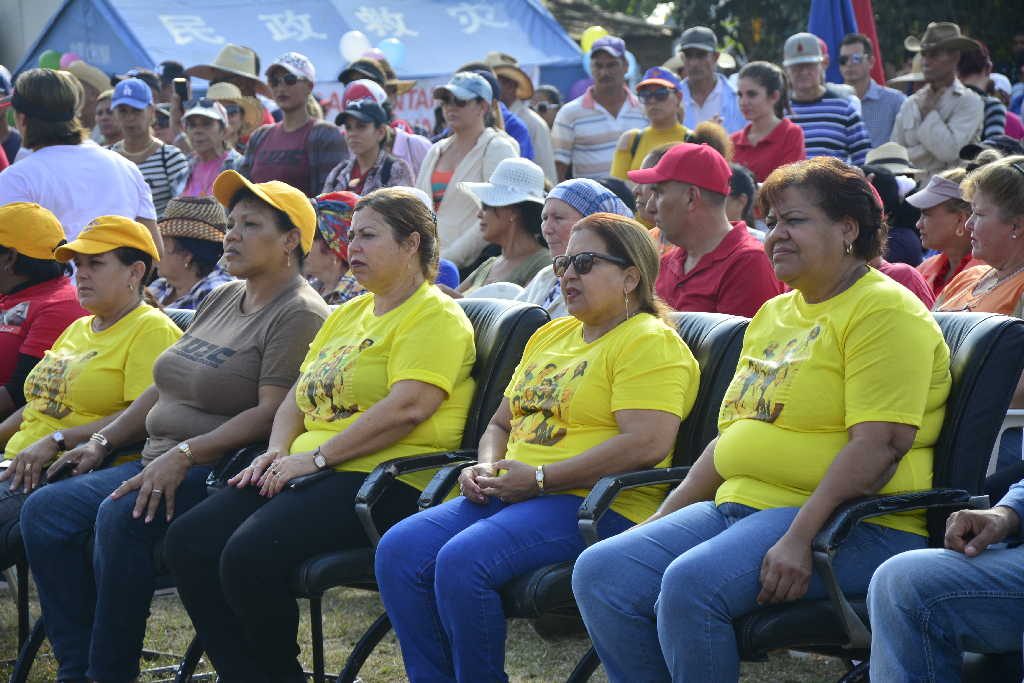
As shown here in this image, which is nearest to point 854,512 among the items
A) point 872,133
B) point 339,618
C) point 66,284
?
point 339,618

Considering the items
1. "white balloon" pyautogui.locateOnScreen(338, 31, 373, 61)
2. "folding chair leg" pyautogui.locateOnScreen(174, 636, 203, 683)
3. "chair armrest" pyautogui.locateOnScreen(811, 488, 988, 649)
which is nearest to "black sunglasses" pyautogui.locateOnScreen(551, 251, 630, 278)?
"chair armrest" pyautogui.locateOnScreen(811, 488, 988, 649)

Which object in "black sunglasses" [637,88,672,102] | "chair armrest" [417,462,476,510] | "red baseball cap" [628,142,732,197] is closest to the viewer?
"chair armrest" [417,462,476,510]

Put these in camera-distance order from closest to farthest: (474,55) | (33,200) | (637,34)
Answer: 1. (33,200)
2. (474,55)
3. (637,34)

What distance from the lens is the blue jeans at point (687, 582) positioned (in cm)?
329

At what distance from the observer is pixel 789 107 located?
8.61 m

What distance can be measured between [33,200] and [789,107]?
14.6ft

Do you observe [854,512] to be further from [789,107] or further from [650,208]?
[789,107]

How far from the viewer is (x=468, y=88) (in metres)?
7.70

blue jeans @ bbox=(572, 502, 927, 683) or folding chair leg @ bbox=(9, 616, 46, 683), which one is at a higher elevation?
blue jeans @ bbox=(572, 502, 927, 683)

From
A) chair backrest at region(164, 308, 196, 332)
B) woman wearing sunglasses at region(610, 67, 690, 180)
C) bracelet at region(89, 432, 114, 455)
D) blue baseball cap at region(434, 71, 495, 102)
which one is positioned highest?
blue baseball cap at region(434, 71, 495, 102)

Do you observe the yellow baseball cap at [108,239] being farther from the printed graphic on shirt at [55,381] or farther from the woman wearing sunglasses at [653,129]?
the woman wearing sunglasses at [653,129]

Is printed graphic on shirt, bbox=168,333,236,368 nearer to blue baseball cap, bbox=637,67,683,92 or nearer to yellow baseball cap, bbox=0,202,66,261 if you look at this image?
yellow baseball cap, bbox=0,202,66,261

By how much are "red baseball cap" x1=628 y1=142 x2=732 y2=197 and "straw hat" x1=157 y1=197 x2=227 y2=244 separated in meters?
2.26

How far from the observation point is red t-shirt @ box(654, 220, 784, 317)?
5211 millimetres
